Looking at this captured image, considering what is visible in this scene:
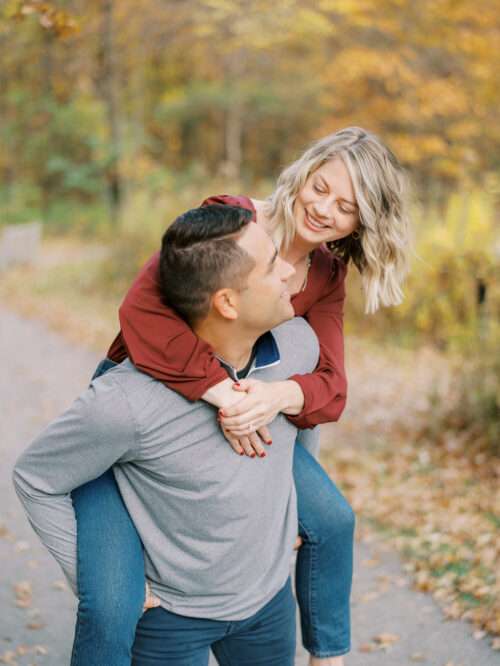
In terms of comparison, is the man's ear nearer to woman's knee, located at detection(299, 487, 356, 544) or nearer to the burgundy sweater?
the burgundy sweater

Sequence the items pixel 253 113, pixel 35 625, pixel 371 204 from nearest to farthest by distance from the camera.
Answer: pixel 371 204 → pixel 35 625 → pixel 253 113

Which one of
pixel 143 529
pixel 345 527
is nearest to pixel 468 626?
pixel 345 527

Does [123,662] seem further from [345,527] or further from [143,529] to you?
[345,527]

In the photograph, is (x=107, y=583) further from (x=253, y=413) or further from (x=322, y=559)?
(x=322, y=559)

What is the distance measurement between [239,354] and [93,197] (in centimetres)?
2200

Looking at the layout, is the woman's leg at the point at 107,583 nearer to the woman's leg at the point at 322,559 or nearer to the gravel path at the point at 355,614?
the woman's leg at the point at 322,559

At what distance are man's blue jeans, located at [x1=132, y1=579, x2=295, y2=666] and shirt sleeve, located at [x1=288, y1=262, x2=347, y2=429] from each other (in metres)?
0.50

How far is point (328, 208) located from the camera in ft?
9.46

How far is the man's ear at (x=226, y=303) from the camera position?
2045 mm

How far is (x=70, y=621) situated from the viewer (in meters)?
3.94

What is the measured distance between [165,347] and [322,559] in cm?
90

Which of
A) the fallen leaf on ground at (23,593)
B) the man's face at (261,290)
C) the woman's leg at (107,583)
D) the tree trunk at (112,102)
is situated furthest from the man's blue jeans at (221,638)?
the tree trunk at (112,102)

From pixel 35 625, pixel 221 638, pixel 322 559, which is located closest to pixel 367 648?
pixel 322 559

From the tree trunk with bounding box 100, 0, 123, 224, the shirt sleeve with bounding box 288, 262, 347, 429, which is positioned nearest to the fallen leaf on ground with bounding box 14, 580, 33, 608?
the shirt sleeve with bounding box 288, 262, 347, 429
